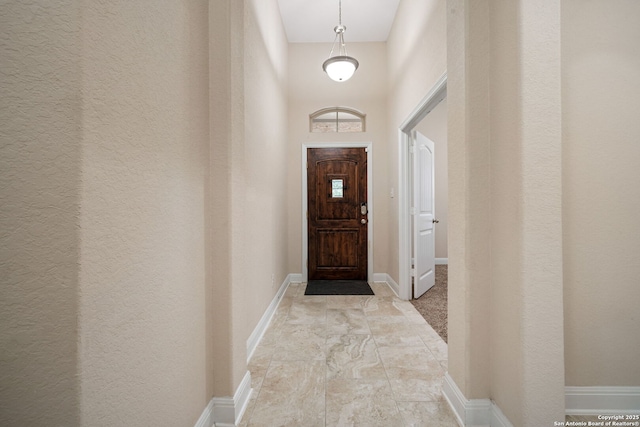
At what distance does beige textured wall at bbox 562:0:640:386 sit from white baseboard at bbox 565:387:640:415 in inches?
2.6

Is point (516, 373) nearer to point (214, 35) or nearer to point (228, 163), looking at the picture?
point (228, 163)

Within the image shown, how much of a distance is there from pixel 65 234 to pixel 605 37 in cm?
245

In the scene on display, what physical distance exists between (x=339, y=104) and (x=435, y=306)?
319 centimetres

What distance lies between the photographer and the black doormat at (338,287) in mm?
3809

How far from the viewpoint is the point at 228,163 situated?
1412 millimetres

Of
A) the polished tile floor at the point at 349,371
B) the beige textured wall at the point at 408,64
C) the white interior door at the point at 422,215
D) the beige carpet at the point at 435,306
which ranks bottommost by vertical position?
the polished tile floor at the point at 349,371

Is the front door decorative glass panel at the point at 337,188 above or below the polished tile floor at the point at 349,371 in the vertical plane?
above

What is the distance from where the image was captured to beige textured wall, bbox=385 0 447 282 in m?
2.28

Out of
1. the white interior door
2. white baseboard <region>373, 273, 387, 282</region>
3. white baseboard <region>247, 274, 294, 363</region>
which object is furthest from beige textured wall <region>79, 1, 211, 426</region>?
white baseboard <region>373, 273, 387, 282</region>

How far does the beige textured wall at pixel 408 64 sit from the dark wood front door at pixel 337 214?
48 cm

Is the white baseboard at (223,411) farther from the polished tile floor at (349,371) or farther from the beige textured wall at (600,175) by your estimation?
the beige textured wall at (600,175)

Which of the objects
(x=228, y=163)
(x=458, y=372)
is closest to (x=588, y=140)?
(x=458, y=372)

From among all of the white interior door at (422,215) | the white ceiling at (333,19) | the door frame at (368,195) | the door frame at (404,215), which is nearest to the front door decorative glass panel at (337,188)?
the door frame at (368,195)

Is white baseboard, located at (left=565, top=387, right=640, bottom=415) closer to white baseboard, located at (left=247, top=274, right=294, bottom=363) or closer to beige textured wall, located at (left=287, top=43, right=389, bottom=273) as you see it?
white baseboard, located at (left=247, top=274, right=294, bottom=363)
